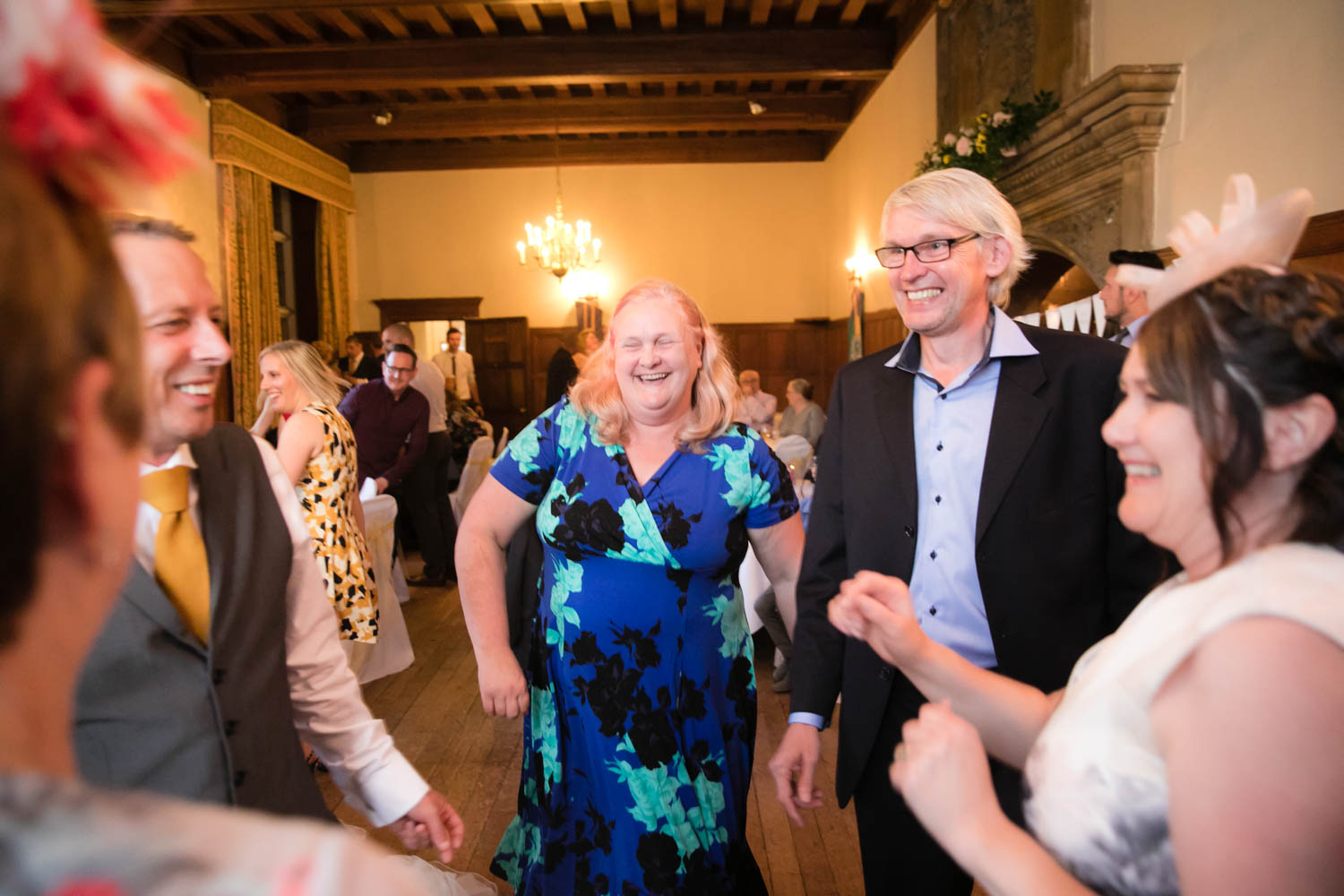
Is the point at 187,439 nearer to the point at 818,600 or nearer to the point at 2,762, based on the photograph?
the point at 2,762

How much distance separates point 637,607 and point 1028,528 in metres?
0.84

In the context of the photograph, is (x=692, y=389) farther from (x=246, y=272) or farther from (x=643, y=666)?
(x=246, y=272)

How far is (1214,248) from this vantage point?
0.96 meters

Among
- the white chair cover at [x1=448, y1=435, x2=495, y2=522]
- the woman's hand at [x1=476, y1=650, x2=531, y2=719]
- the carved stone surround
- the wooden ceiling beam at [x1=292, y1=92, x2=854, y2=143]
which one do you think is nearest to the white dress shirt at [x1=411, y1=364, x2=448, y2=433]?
the white chair cover at [x1=448, y1=435, x2=495, y2=522]

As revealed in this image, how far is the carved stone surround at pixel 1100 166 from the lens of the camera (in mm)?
4156

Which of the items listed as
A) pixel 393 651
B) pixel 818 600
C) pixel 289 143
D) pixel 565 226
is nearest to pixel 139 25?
pixel 289 143

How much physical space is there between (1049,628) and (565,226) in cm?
923

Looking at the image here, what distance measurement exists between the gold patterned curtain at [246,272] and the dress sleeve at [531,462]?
781 cm

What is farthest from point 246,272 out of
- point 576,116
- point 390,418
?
point 390,418

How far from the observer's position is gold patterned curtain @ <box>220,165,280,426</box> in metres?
9.05

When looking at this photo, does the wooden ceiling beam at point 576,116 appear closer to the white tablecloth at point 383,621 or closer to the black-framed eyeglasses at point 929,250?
the white tablecloth at point 383,621

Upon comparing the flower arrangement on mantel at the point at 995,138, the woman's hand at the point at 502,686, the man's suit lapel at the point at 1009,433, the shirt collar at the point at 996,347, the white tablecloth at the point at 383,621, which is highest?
the flower arrangement on mantel at the point at 995,138

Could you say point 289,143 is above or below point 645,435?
above

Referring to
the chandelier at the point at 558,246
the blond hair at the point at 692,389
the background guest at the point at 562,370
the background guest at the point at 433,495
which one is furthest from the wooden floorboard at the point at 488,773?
the chandelier at the point at 558,246
